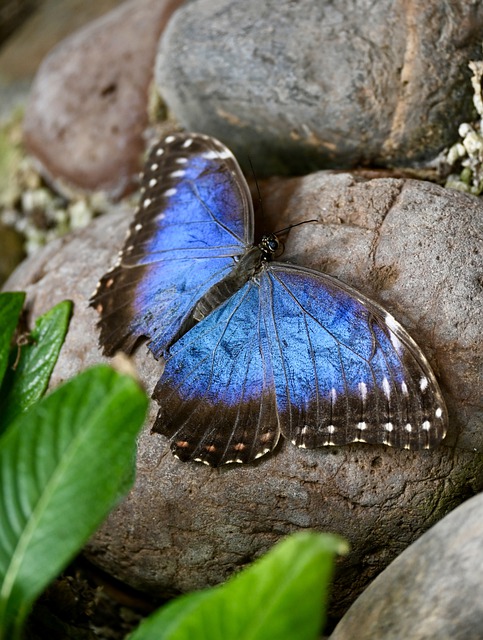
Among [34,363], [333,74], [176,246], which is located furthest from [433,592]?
[333,74]

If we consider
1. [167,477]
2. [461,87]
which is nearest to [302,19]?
[461,87]

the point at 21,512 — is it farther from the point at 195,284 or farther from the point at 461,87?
the point at 461,87

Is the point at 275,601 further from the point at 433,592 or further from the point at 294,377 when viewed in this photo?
the point at 294,377

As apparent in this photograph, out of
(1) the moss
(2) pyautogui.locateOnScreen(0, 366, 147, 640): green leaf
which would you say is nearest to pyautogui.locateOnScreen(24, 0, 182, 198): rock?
(1) the moss

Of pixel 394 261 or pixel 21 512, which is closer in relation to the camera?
pixel 21 512

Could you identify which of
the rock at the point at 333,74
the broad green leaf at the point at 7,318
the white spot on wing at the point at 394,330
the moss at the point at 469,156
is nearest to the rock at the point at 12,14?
the rock at the point at 333,74

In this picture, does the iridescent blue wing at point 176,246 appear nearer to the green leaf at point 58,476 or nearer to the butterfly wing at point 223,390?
the butterfly wing at point 223,390
